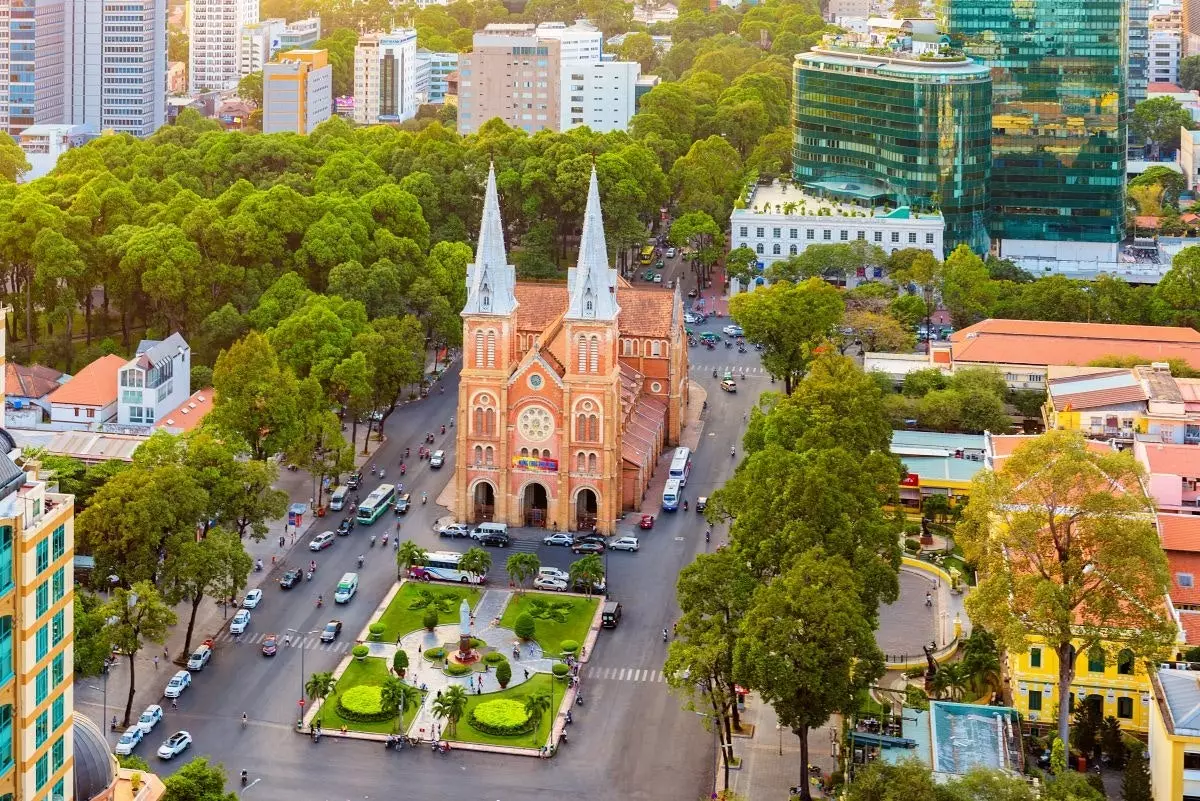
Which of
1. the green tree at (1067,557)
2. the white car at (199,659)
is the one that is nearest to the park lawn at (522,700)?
the white car at (199,659)

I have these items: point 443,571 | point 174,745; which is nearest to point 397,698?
point 174,745

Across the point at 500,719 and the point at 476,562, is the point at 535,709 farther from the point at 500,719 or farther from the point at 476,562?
the point at 476,562

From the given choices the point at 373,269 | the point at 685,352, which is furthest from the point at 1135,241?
the point at 373,269

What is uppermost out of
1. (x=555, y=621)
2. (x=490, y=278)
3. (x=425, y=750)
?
(x=490, y=278)

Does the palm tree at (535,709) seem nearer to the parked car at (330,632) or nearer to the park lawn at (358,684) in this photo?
the park lawn at (358,684)

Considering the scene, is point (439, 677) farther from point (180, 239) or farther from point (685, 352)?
point (180, 239)
